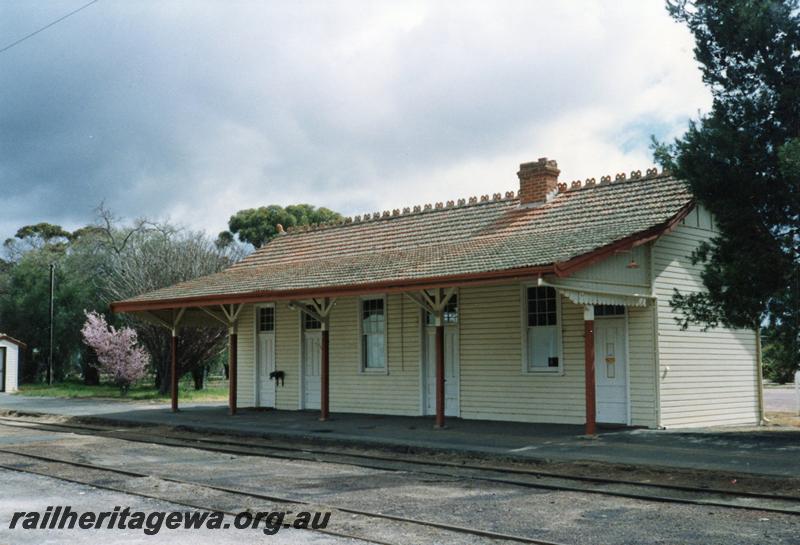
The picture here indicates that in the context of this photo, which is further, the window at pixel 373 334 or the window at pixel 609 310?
the window at pixel 373 334

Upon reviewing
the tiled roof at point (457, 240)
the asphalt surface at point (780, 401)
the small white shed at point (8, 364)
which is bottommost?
the asphalt surface at point (780, 401)

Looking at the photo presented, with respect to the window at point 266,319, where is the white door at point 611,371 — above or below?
below

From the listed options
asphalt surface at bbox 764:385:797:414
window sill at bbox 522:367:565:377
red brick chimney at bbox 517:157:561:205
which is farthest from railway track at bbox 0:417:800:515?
asphalt surface at bbox 764:385:797:414

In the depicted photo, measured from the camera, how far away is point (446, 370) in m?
18.5

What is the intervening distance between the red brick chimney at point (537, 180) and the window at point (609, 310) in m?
3.70

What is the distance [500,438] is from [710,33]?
7668 mm

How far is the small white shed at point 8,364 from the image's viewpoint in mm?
36688

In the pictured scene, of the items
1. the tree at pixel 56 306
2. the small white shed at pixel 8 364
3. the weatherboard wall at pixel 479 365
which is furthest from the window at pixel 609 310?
the tree at pixel 56 306

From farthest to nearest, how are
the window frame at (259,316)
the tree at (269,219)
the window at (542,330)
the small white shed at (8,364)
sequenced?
the tree at (269,219)
the small white shed at (8,364)
the window frame at (259,316)
the window at (542,330)

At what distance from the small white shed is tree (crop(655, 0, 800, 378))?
31916 millimetres

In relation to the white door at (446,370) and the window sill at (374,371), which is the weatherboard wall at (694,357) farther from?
the window sill at (374,371)

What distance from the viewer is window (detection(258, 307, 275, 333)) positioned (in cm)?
2233

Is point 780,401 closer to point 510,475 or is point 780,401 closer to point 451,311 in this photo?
point 451,311

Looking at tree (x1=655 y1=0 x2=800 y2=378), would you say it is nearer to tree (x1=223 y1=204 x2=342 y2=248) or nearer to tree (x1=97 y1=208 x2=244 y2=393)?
tree (x1=97 y1=208 x2=244 y2=393)
